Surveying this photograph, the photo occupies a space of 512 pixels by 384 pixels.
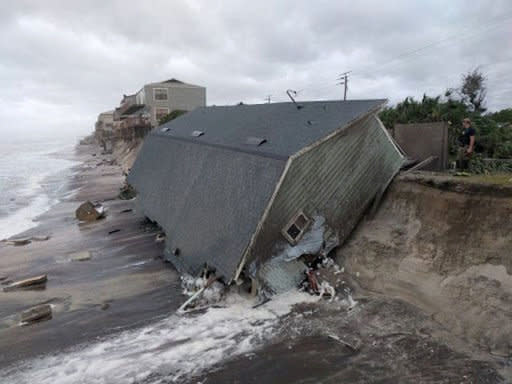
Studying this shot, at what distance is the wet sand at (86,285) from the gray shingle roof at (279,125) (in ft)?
18.2

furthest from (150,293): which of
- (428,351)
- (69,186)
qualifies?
(69,186)

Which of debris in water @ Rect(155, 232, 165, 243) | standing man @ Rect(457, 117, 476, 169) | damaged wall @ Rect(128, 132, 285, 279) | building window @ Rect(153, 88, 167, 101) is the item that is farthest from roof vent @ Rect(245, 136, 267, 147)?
building window @ Rect(153, 88, 167, 101)

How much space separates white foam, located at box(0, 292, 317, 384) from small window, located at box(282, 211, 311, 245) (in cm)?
188

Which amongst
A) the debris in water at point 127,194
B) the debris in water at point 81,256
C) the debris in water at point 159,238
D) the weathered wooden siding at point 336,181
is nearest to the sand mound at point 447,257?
the weathered wooden siding at point 336,181

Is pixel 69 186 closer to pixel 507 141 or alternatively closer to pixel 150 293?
pixel 150 293

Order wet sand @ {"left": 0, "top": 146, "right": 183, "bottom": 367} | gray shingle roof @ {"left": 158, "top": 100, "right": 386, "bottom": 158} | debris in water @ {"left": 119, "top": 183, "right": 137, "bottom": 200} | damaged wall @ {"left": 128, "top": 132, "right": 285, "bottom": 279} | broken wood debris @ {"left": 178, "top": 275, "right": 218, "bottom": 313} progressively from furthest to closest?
debris in water @ {"left": 119, "top": 183, "right": 137, "bottom": 200}
gray shingle roof @ {"left": 158, "top": 100, "right": 386, "bottom": 158}
damaged wall @ {"left": 128, "top": 132, "right": 285, "bottom": 279}
broken wood debris @ {"left": 178, "top": 275, "right": 218, "bottom": 313}
wet sand @ {"left": 0, "top": 146, "right": 183, "bottom": 367}

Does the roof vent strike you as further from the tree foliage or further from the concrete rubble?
the concrete rubble

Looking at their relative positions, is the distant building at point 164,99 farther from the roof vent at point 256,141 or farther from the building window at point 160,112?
the roof vent at point 256,141

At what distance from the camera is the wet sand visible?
911cm

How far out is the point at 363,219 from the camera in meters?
11.9

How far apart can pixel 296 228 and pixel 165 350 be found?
4883 mm

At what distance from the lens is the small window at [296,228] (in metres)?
10.1

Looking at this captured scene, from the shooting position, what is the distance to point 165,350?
7.89 metres

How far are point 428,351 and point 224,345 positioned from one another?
4.54 meters
